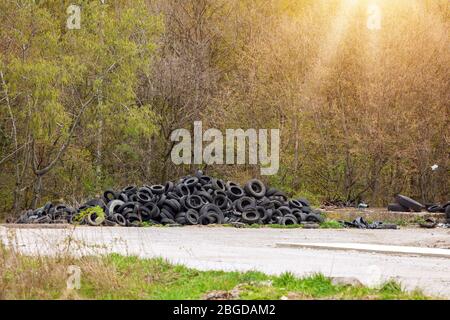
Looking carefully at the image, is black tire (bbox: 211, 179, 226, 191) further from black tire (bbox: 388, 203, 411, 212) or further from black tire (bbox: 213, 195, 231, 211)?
black tire (bbox: 388, 203, 411, 212)

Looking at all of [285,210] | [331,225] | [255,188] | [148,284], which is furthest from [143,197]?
[148,284]

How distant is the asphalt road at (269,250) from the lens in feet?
46.7

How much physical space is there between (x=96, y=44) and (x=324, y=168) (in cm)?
1257

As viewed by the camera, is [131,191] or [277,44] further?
[277,44]

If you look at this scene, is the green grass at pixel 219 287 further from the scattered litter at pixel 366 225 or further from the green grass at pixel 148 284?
the scattered litter at pixel 366 225

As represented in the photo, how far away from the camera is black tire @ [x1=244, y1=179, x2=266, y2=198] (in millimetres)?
32438

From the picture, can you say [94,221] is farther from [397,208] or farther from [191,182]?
[397,208]

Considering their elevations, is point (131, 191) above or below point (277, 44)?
below

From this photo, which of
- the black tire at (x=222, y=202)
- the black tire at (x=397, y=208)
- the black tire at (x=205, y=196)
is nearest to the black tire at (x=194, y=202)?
the black tire at (x=205, y=196)

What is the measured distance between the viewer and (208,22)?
4575 centimetres

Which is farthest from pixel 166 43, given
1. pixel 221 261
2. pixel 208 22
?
pixel 221 261

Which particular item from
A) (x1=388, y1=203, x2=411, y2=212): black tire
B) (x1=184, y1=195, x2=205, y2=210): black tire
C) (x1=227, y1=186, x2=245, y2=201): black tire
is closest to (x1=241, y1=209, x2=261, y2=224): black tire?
(x1=227, y1=186, x2=245, y2=201): black tire

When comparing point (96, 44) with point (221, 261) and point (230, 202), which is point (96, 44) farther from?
point (221, 261)
